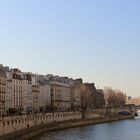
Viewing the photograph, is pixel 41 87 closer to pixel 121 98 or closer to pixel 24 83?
pixel 24 83

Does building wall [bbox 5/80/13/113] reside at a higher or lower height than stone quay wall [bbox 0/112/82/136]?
higher

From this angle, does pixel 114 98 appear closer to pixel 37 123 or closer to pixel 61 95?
pixel 61 95

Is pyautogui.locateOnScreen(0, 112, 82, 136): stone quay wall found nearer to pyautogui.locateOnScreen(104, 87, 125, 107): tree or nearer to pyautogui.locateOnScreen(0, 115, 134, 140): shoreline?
pyautogui.locateOnScreen(0, 115, 134, 140): shoreline

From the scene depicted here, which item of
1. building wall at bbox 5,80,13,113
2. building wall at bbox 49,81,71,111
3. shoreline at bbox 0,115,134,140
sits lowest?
shoreline at bbox 0,115,134,140

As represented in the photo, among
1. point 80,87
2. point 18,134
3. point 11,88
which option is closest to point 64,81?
point 80,87

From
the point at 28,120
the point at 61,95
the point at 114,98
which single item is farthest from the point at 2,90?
the point at 114,98

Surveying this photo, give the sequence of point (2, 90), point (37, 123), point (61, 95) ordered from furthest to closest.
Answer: point (61, 95) → point (2, 90) → point (37, 123)

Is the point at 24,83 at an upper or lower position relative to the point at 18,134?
upper

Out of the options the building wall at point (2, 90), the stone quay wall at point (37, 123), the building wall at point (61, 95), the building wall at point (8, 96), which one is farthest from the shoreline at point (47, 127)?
the building wall at point (61, 95)

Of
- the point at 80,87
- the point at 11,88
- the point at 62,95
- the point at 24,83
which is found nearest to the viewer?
the point at 11,88

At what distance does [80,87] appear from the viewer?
10781 cm

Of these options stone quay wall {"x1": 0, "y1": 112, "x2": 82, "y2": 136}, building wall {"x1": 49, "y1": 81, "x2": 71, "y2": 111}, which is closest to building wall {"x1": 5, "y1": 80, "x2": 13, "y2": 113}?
stone quay wall {"x1": 0, "y1": 112, "x2": 82, "y2": 136}

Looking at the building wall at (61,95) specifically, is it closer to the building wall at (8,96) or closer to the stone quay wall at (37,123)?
the stone quay wall at (37,123)

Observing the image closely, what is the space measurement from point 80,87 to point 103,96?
979 inches
